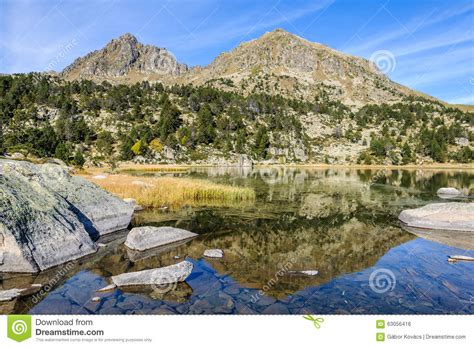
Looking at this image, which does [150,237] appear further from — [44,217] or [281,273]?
[281,273]

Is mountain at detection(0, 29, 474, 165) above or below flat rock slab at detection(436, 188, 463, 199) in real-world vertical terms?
above

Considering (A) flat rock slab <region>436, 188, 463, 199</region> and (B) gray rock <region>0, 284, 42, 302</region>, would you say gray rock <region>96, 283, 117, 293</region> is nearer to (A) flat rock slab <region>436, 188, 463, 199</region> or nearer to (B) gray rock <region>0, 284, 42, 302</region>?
(B) gray rock <region>0, 284, 42, 302</region>

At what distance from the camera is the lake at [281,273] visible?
11.7 meters

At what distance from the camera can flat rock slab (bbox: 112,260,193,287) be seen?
13.1 meters

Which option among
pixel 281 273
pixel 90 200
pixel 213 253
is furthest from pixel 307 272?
pixel 90 200

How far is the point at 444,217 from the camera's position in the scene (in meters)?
23.8

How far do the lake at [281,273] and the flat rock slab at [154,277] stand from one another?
1.31 ft

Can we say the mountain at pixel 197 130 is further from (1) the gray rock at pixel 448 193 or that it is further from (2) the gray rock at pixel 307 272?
(2) the gray rock at pixel 307 272

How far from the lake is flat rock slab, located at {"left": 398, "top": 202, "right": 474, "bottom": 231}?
102 cm

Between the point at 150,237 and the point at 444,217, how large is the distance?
64.9ft

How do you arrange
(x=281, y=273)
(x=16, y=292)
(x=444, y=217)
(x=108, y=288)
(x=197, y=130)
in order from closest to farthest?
(x=16, y=292)
(x=108, y=288)
(x=281, y=273)
(x=444, y=217)
(x=197, y=130)

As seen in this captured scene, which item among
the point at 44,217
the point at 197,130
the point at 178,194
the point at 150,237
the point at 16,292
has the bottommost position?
the point at 16,292

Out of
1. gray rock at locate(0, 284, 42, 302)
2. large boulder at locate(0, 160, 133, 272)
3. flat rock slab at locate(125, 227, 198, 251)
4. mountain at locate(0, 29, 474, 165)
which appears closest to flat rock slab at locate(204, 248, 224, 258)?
flat rock slab at locate(125, 227, 198, 251)
